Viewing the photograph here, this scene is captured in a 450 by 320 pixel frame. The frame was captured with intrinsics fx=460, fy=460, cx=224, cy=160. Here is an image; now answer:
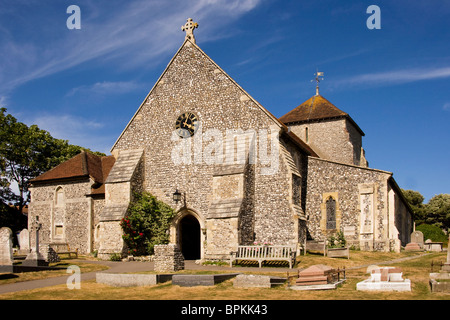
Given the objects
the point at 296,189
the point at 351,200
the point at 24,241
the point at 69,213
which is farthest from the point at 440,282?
the point at 24,241

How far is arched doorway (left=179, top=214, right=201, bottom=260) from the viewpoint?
26.0 meters

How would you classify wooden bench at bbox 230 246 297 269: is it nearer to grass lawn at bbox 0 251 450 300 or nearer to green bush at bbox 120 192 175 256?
grass lawn at bbox 0 251 450 300

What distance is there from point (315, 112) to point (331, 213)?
1430 centimetres

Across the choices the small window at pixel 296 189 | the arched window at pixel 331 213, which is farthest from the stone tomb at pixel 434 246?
the small window at pixel 296 189

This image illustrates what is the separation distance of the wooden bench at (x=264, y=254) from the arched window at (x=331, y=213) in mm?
6042

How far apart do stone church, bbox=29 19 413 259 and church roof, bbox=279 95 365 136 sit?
10.0 m

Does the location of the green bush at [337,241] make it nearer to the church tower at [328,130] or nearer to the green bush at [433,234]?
the church tower at [328,130]

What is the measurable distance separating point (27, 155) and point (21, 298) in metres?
31.7

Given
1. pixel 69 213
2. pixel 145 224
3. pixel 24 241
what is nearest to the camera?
pixel 145 224

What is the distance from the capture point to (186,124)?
24.8 meters

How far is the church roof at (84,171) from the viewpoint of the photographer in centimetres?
2934

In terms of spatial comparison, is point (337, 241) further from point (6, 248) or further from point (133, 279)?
point (6, 248)

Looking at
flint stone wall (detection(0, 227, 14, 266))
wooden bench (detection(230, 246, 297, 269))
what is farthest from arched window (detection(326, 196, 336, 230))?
flint stone wall (detection(0, 227, 14, 266))
